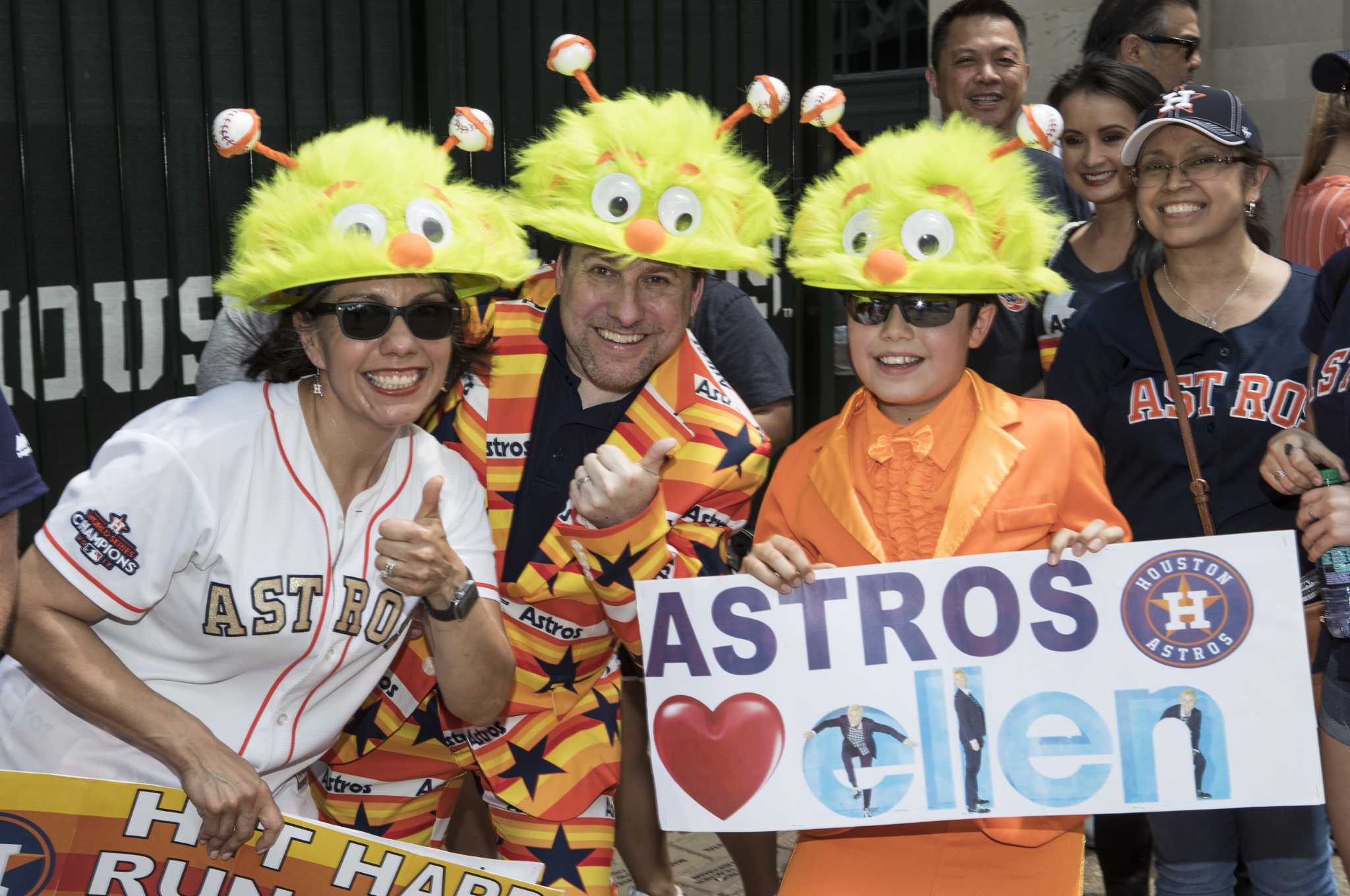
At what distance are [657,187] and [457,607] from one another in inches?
39.2

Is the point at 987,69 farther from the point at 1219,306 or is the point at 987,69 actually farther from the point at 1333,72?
the point at 1219,306

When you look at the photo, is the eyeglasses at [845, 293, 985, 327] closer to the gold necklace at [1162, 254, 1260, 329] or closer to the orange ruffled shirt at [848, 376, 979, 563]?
the orange ruffled shirt at [848, 376, 979, 563]

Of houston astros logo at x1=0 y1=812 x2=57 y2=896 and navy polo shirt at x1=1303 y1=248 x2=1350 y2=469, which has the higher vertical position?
navy polo shirt at x1=1303 y1=248 x2=1350 y2=469

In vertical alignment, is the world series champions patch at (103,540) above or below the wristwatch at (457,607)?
above

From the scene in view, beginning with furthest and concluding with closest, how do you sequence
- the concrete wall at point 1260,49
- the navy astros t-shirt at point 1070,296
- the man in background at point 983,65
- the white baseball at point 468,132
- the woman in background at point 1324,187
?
the concrete wall at point 1260,49 < the man in background at point 983,65 < the navy astros t-shirt at point 1070,296 < the woman in background at point 1324,187 < the white baseball at point 468,132

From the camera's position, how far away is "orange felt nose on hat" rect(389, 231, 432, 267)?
2688 millimetres

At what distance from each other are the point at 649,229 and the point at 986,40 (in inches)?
94.5

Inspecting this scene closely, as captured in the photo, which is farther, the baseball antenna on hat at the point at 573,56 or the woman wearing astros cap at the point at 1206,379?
the baseball antenna on hat at the point at 573,56

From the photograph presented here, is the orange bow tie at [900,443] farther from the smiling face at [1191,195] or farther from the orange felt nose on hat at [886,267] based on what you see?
the smiling face at [1191,195]

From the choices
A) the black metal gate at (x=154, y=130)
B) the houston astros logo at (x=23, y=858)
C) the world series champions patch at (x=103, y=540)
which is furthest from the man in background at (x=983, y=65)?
the houston astros logo at (x=23, y=858)

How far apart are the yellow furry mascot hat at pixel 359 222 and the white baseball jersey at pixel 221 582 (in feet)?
0.94

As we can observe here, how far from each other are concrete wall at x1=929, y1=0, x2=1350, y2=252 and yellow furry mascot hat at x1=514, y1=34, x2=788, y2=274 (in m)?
4.51

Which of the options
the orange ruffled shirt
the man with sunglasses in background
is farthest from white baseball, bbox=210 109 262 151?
the man with sunglasses in background

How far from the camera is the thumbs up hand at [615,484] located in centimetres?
278
